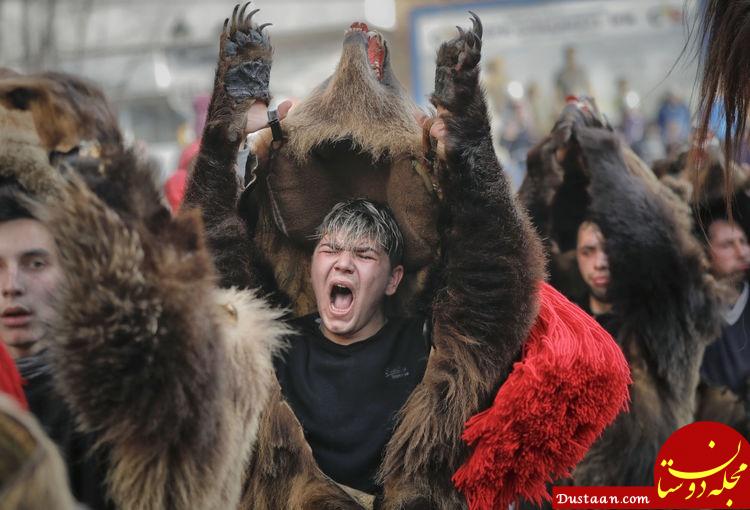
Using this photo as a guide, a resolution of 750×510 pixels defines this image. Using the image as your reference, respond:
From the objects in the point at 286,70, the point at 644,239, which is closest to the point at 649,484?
the point at 644,239

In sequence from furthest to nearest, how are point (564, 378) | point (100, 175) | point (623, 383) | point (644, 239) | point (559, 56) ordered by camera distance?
1. point (559, 56)
2. point (644, 239)
3. point (623, 383)
4. point (564, 378)
5. point (100, 175)

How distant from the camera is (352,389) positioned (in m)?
2.50

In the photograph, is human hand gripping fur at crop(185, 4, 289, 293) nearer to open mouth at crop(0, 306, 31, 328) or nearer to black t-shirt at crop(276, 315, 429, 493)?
black t-shirt at crop(276, 315, 429, 493)

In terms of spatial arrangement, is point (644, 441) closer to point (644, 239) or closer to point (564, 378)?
point (644, 239)

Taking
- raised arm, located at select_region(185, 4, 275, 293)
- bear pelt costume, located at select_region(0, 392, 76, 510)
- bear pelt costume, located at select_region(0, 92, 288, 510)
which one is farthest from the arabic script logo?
bear pelt costume, located at select_region(0, 392, 76, 510)

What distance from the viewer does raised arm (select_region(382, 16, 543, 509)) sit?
2389 millimetres

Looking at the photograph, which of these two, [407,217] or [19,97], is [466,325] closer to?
[407,217]

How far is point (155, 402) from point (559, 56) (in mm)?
10740

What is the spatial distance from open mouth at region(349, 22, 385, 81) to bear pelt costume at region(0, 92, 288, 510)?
2.98 ft

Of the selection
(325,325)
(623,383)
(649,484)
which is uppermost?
(325,325)

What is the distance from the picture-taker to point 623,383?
2539mm
